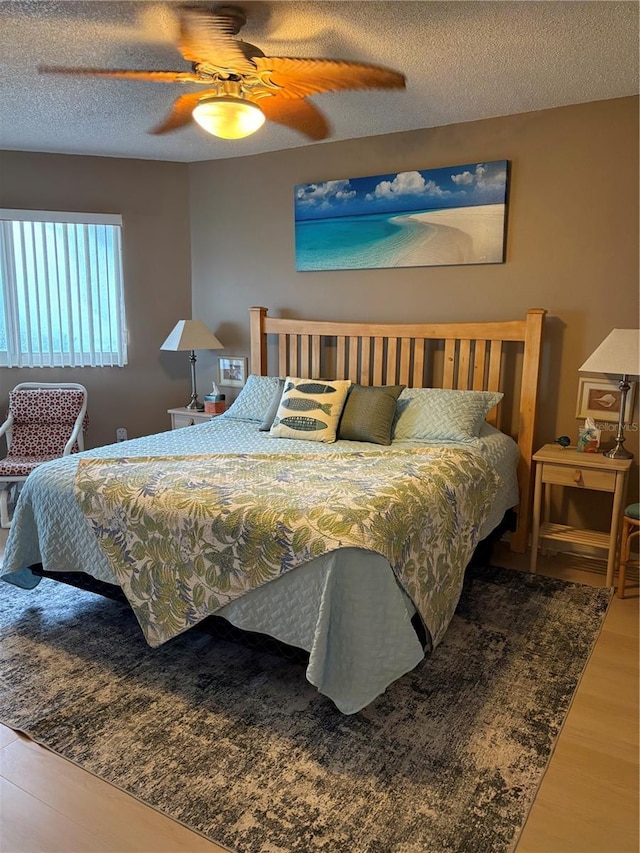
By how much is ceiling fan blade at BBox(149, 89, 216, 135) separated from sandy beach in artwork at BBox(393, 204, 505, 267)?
56.9 inches

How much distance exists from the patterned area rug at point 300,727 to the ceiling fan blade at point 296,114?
2.45m

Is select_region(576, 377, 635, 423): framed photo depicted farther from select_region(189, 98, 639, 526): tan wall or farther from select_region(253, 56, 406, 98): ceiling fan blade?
select_region(253, 56, 406, 98): ceiling fan blade

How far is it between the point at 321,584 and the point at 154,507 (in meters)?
0.74

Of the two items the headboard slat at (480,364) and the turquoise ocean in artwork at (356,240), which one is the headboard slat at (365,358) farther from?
the headboard slat at (480,364)

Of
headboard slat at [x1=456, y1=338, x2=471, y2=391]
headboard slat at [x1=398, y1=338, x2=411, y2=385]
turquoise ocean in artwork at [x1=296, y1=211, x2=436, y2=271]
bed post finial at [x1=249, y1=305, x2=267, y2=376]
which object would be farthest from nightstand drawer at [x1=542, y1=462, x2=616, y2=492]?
bed post finial at [x1=249, y1=305, x2=267, y2=376]

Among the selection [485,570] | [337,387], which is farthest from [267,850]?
[337,387]

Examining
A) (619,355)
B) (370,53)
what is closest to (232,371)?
(370,53)

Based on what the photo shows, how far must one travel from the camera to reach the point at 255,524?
2.09 metres

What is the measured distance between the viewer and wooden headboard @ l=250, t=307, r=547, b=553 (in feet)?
11.3

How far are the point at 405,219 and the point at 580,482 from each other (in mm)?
1899

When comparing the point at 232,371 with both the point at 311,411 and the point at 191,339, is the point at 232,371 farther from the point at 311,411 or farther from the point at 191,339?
the point at 311,411

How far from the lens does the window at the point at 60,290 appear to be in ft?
14.5

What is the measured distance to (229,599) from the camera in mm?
2127

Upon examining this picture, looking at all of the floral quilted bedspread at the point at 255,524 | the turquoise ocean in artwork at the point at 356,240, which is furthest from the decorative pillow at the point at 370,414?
the turquoise ocean in artwork at the point at 356,240
